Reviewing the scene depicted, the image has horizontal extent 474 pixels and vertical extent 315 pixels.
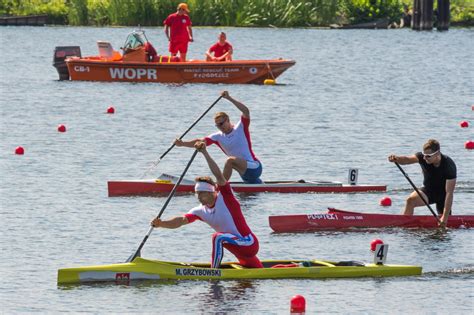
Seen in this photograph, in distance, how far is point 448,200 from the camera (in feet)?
67.6

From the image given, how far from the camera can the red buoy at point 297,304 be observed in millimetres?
16031

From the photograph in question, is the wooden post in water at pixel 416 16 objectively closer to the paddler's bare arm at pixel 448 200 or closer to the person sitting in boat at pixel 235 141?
the person sitting in boat at pixel 235 141

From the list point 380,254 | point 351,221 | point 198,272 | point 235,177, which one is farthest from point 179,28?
point 198,272

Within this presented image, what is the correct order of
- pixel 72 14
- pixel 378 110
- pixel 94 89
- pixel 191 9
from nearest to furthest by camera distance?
pixel 378 110 → pixel 94 89 → pixel 191 9 → pixel 72 14

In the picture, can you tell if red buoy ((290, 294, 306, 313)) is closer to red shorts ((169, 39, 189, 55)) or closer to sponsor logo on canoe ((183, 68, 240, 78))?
red shorts ((169, 39, 189, 55))

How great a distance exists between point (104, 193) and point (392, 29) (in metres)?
59.6

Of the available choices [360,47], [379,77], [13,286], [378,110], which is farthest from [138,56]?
[360,47]

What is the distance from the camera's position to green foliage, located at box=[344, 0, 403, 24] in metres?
79.6

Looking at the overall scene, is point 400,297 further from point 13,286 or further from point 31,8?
point 31,8

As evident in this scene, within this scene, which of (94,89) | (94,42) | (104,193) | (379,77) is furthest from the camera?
(94,42)

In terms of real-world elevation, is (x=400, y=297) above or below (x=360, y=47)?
above

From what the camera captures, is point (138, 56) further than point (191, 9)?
No

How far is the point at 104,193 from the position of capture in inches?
970

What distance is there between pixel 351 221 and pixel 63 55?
79.6 feet
